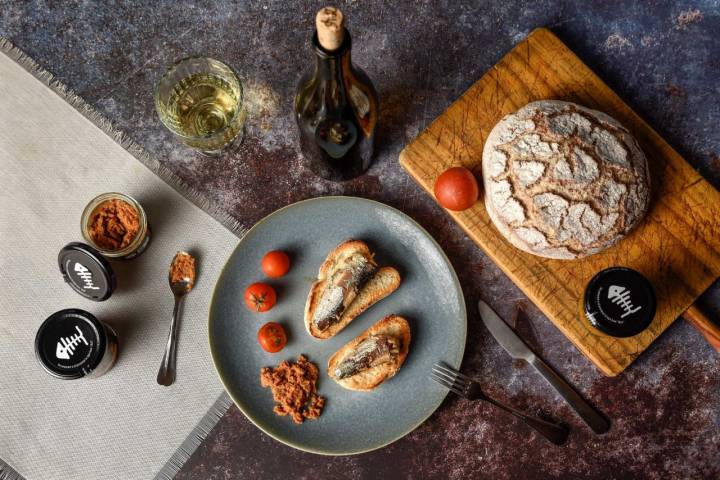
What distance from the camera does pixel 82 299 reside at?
216 cm

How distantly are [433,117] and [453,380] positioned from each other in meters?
0.94

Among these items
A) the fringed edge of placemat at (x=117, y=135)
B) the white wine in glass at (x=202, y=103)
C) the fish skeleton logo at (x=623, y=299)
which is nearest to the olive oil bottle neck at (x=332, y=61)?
the white wine in glass at (x=202, y=103)

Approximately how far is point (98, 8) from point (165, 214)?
82cm

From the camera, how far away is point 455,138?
2.08 metres

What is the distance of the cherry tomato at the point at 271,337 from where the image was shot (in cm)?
205

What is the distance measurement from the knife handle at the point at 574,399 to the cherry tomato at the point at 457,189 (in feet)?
2.06

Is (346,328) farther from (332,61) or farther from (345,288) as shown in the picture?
(332,61)

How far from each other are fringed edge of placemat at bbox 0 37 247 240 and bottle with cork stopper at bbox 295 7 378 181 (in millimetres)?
378

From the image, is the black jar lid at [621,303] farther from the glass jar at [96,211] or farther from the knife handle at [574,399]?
the glass jar at [96,211]

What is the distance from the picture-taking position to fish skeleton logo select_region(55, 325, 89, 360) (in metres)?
2.00

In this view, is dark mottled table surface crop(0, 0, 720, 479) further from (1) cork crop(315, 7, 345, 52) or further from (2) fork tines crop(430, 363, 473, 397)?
(1) cork crop(315, 7, 345, 52)

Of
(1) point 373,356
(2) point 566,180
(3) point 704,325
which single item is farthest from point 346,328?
(3) point 704,325

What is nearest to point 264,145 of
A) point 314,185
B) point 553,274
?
point 314,185

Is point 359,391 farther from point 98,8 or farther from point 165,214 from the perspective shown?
point 98,8
